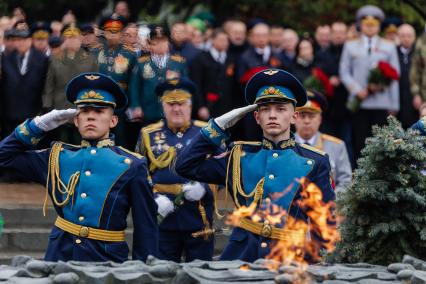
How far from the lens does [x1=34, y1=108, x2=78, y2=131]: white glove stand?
8.82 meters

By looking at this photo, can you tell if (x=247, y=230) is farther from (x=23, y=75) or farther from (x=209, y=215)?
(x=23, y=75)

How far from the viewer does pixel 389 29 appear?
16.8 metres

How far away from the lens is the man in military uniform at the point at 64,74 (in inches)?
555

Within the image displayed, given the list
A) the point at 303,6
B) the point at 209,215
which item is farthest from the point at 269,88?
the point at 303,6

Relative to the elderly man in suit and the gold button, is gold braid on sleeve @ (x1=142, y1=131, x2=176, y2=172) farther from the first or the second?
the elderly man in suit

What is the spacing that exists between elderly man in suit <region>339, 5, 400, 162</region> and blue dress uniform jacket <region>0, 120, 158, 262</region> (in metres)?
6.91

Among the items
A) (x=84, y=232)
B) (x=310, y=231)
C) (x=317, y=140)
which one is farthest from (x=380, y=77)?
(x=84, y=232)

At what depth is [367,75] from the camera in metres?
15.5

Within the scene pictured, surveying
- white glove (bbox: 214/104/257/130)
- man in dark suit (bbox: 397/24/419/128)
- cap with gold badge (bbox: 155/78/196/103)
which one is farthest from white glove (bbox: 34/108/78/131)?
man in dark suit (bbox: 397/24/419/128)

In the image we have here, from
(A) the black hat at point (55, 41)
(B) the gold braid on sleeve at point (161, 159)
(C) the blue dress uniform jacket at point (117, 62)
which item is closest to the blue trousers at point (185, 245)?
(B) the gold braid on sleeve at point (161, 159)

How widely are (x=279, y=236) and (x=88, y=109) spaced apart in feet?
4.86

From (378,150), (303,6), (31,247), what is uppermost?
(303,6)

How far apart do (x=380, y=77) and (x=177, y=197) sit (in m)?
4.94

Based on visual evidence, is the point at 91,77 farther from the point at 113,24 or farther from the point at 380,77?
the point at 380,77
